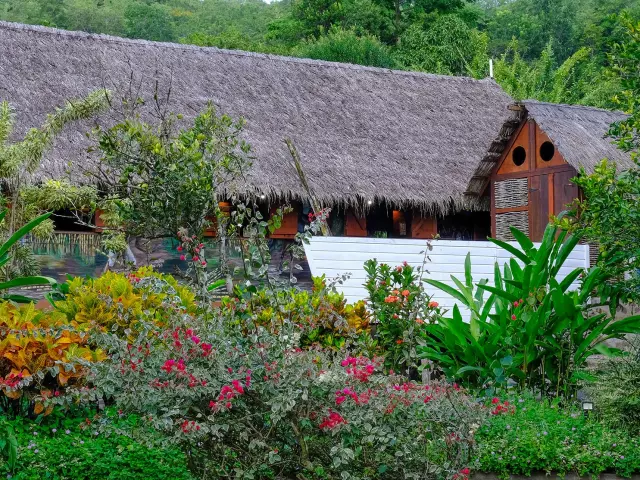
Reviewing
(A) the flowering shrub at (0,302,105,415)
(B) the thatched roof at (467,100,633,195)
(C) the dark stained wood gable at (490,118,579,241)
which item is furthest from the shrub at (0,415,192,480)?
(C) the dark stained wood gable at (490,118,579,241)

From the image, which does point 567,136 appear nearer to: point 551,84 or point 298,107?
point 298,107

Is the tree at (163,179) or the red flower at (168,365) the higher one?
the tree at (163,179)

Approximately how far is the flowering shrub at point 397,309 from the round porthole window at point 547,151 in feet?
21.7

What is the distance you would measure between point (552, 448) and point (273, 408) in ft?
10.0

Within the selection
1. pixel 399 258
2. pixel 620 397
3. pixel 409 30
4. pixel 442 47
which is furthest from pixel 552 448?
pixel 409 30

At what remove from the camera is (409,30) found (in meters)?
30.5

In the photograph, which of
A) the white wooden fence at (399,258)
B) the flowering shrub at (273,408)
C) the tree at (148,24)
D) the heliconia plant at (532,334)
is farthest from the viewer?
the tree at (148,24)

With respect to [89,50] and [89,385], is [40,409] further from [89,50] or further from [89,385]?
[89,50]

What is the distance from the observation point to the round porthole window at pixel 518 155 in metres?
16.0

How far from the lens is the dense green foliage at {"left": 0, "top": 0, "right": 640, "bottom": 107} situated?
27.8m

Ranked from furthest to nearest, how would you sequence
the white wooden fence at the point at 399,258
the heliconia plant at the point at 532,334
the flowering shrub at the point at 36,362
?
the white wooden fence at the point at 399,258 < the heliconia plant at the point at 532,334 < the flowering shrub at the point at 36,362

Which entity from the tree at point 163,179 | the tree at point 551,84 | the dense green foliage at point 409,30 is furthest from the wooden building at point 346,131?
the tree at point 163,179

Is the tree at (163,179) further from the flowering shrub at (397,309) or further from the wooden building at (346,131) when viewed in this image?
the wooden building at (346,131)

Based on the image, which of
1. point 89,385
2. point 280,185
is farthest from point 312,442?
point 280,185
